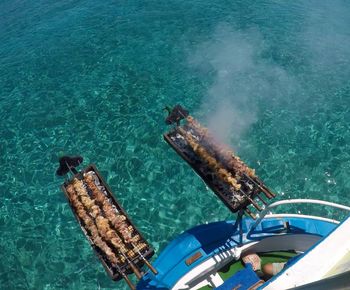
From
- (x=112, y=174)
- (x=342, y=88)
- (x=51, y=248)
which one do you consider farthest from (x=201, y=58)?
(x=51, y=248)

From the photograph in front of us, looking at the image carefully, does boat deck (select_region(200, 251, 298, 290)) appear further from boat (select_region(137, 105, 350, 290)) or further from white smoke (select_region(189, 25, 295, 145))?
white smoke (select_region(189, 25, 295, 145))

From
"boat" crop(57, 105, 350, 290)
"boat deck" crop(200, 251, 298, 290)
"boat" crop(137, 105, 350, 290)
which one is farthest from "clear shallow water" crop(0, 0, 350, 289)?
"boat" crop(57, 105, 350, 290)

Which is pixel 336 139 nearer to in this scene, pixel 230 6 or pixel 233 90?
pixel 233 90

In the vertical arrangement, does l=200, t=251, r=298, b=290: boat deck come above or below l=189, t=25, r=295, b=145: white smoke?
below

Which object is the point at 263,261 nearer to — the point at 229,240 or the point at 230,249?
the point at 230,249

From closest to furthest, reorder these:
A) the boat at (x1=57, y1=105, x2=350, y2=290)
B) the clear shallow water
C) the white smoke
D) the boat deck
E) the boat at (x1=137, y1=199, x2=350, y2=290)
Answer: the boat at (x1=57, y1=105, x2=350, y2=290), the boat at (x1=137, y1=199, x2=350, y2=290), the boat deck, the clear shallow water, the white smoke
